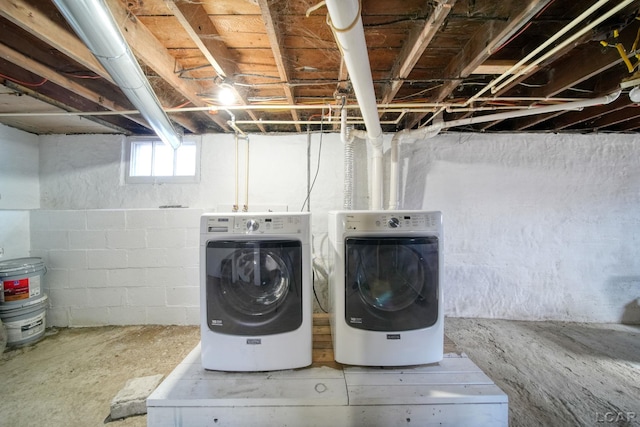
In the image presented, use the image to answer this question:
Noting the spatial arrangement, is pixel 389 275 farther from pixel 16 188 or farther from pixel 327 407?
pixel 16 188

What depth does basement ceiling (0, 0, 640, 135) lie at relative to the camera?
1.21 meters

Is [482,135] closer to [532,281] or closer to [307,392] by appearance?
[532,281]

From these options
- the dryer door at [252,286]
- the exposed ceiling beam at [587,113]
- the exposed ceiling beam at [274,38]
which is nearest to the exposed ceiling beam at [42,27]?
the exposed ceiling beam at [274,38]

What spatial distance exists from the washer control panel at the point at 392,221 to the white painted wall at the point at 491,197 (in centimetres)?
127

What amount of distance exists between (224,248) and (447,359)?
1.58m

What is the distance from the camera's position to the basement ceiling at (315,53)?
3.96 ft

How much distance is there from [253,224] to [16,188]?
3.01 metres

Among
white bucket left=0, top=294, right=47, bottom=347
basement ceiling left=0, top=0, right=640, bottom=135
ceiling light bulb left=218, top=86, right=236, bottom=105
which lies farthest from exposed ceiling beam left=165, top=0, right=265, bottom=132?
white bucket left=0, top=294, right=47, bottom=347

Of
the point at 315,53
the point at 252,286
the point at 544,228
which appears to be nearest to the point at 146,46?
the point at 315,53

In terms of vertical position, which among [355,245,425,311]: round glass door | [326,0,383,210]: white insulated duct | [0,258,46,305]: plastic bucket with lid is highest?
[326,0,383,210]: white insulated duct

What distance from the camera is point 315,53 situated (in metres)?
1.56

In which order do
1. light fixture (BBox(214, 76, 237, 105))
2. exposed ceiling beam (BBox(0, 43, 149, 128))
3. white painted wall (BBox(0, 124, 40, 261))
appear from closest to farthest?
exposed ceiling beam (BBox(0, 43, 149, 128))
light fixture (BBox(214, 76, 237, 105))
white painted wall (BBox(0, 124, 40, 261))

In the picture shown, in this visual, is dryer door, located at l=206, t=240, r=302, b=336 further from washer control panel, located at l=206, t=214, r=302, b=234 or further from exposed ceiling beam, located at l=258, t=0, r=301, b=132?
exposed ceiling beam, located at l=258, t=0, r=301, b=132

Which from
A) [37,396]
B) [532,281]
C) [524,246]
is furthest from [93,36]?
[532,281]
